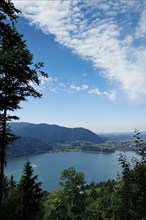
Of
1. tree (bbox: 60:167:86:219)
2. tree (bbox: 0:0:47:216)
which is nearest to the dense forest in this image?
tree (bbox: 0:0:47:216)

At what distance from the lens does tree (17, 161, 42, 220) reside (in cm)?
2522

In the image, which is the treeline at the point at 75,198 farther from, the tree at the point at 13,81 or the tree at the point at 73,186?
the tree at the point at 13,81

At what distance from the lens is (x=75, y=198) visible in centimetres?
4725

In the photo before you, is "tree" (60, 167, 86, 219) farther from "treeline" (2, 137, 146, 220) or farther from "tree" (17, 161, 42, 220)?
"tree" (17, 161, 42, 220)

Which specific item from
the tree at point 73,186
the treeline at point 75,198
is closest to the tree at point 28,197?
the treeline at point 75,198

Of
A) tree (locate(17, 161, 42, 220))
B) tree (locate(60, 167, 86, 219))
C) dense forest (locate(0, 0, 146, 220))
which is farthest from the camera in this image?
tree (locate(60, 167, 86, 219))

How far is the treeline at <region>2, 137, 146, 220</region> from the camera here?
34.7 ft

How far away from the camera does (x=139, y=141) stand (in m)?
12.3

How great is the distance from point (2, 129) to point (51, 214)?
2128 centimetres

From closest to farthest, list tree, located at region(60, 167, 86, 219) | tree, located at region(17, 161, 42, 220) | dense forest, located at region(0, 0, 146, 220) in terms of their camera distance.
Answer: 1. dense forest, located at region(0, 0, 146, 220)
2. tree, located at region(17, 161, 42, 220)
3. tree, located at region(60, 167, 86, 219)

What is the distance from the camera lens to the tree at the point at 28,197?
993 inches

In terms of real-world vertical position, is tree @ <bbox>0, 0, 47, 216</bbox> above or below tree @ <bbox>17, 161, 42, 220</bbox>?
above

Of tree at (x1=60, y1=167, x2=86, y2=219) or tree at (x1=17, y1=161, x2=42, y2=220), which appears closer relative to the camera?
tree at (x1=17, y1=161, x2=42, y2=220)

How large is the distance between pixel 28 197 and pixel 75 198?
23.4 meters
